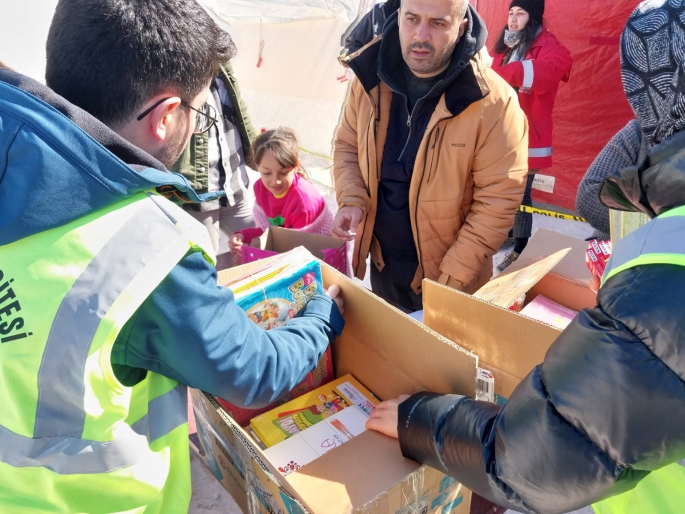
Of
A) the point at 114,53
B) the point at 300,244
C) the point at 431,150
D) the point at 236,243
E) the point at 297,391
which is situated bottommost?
the point at 297,391

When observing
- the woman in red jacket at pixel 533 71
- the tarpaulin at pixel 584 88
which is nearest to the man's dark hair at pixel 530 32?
the woman in red jacket at pixel 533 71

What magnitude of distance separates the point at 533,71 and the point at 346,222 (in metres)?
2.11

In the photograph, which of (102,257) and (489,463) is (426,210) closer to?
(489,463)

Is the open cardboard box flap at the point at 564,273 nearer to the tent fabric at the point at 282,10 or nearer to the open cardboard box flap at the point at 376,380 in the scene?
the open cardboard box flap at the point at 376,380

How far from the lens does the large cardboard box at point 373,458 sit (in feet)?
3.40

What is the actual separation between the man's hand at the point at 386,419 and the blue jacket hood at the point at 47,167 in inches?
33.6

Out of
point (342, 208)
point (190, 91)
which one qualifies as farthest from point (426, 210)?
point (190, 91)

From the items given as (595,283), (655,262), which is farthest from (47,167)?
(595,283)

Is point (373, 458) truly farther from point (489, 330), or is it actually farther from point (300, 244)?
point (300, 244)

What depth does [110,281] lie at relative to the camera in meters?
0.73

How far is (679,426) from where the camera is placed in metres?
0.61

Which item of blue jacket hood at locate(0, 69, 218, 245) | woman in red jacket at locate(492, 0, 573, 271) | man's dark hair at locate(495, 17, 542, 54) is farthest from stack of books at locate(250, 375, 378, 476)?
man's dark hair at locate(495, 17, 542, 54)

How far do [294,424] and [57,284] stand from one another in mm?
887

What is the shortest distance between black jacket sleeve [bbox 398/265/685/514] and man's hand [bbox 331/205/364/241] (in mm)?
1363
